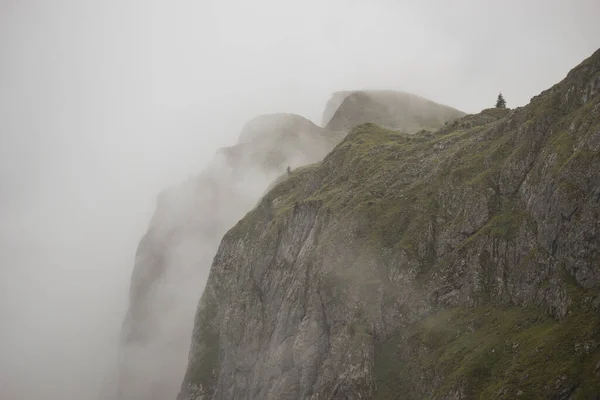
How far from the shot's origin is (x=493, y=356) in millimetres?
62250

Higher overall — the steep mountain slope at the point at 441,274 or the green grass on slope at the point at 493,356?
the steep mountain slope at the point at 441,274

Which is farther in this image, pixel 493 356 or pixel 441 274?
pixel 441 274

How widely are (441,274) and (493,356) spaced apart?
17.6 m

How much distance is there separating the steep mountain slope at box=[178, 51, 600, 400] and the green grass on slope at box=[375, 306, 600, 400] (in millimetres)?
171

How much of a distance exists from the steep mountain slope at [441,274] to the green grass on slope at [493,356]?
0.17 metres

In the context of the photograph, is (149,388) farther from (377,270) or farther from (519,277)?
(519,277)

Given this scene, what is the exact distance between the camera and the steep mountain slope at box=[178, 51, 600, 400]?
5999cm

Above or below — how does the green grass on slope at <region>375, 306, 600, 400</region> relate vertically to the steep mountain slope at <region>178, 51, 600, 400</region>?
below

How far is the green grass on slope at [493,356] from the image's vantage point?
52669 mm

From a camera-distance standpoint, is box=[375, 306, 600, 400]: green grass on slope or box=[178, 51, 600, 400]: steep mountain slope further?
box=[178, 51, 600, 400]: steep mountain slope

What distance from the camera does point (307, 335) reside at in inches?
3401

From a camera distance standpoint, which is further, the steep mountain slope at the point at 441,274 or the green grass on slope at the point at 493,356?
the steep mountain slope at the point at 441,274

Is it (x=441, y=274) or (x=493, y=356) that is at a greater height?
(x=441, y=274)

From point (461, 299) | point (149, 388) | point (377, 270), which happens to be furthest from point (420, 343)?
point (149, 388)
